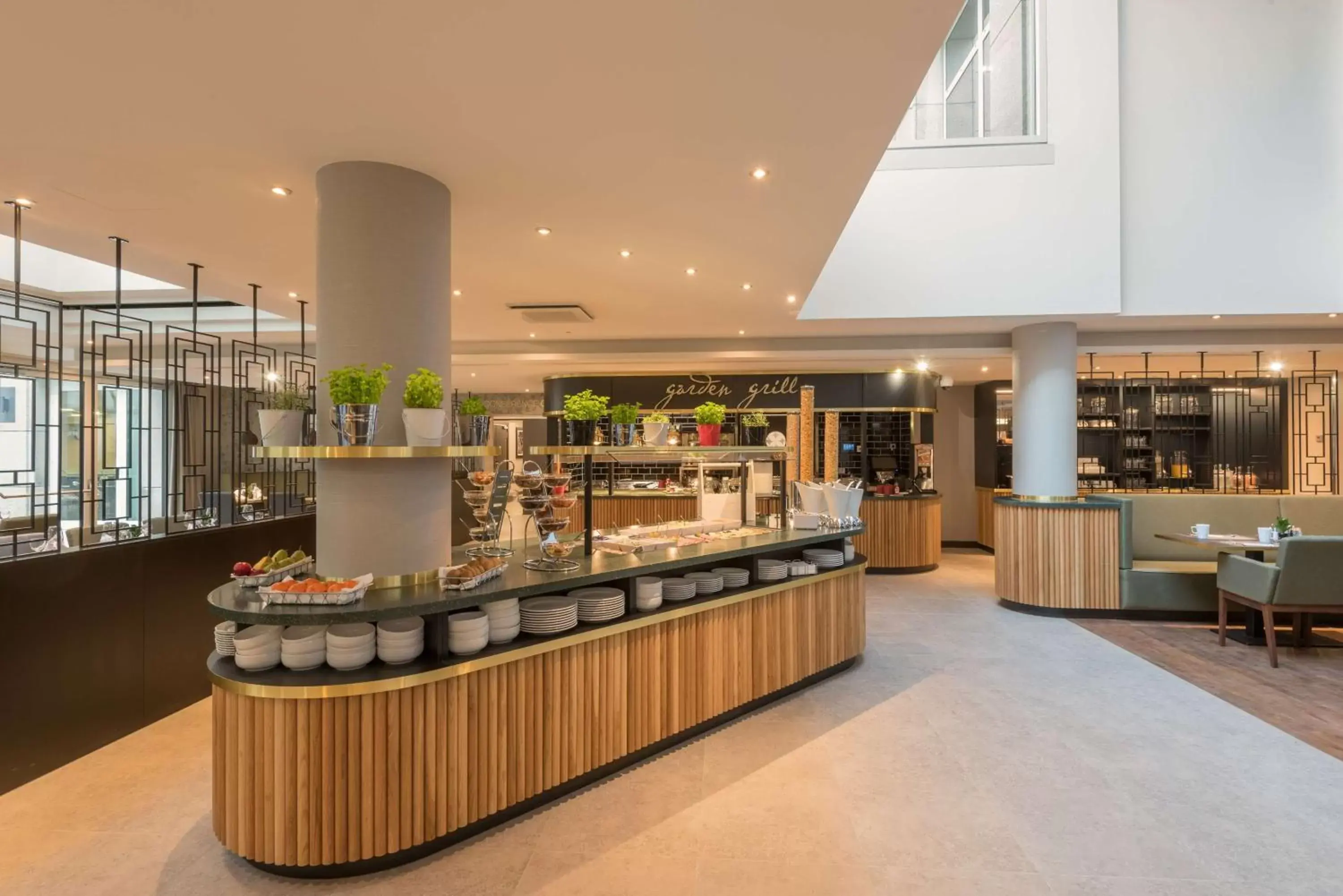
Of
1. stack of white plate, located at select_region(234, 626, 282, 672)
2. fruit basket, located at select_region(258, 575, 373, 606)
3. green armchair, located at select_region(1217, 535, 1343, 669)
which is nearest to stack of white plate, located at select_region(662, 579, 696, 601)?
fruit basket, located at select_region(258, 575, 373, 606)

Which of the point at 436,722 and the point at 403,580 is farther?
the point at 403,580

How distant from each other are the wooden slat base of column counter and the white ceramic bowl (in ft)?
0.69

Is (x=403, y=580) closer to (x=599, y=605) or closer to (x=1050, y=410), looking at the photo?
(x=599, y=605)

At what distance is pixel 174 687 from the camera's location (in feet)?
14.7

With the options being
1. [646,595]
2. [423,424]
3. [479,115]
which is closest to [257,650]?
[423,424]

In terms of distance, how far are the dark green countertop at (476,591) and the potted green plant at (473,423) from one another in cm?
68

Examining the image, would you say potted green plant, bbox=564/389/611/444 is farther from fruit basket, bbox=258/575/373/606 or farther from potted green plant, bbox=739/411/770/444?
fruit basket, bbox=258/575/373/606

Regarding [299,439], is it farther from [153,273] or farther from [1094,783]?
[1094,783]

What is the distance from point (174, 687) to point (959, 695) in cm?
531

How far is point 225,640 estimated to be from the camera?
2906mm

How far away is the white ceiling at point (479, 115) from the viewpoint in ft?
7.20

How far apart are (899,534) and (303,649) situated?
8.70 metres

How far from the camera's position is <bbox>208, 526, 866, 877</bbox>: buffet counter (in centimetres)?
261

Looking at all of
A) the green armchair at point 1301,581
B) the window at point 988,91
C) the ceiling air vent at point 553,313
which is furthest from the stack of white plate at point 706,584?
the window at point 988,91
